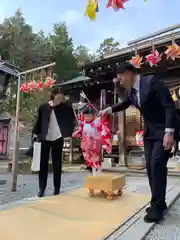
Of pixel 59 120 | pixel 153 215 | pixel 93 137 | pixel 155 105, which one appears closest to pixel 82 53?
pixel 93 137

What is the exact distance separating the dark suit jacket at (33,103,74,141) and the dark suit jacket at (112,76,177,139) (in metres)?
1.32

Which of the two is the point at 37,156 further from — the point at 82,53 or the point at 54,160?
the point at 82,53

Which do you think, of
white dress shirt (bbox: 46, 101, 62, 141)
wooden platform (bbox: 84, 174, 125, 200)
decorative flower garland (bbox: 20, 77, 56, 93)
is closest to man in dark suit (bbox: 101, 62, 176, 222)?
wooden platform (bbox: 84, 174, 125, 200)

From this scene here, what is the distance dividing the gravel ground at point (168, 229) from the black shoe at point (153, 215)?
53 mm

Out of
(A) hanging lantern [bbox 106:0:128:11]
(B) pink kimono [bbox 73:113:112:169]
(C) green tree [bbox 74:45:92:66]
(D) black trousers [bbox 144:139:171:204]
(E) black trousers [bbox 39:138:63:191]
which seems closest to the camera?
(A) hanging lantern [bbox 106:0:128:11]

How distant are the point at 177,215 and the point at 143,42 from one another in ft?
17.6

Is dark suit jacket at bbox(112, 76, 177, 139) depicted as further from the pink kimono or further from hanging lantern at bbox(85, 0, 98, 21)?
the pink kimono

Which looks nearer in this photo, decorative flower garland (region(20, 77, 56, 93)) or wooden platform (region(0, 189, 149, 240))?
wooden platform (region(0, 189, 149, 240))

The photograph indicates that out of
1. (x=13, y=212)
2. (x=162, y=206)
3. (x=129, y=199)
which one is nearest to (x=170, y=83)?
(x=129, y=199)

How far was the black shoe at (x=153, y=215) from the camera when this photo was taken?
213 centimetres

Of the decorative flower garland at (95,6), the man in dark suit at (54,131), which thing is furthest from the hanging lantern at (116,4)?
the man in dark suit at (54,131)

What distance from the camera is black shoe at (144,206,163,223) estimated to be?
213 centimetres

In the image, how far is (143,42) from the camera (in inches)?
267

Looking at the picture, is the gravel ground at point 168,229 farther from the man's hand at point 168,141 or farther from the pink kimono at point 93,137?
the pink kimono at point 93,137
